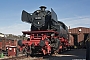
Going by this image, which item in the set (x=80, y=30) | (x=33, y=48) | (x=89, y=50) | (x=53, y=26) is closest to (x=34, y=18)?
(x=53, y=26)

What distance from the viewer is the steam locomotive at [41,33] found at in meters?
15.6

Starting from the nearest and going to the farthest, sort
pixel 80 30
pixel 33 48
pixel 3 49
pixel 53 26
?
pixel 33 48, pixel 53 26, pixel 3 49, pixel 80 30

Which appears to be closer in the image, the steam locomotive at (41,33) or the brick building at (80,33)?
the steam locomotive at (41,33)

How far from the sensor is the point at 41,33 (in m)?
16.2

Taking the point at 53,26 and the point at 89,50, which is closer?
the point at 89,50

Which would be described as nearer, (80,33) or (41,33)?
(41,33)

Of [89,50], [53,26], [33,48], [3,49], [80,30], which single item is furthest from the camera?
[80,30]

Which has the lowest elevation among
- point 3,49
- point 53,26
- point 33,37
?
point 3,49

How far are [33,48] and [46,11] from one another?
166 inches

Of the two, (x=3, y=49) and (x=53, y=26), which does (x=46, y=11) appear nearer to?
(x=53, y=26)

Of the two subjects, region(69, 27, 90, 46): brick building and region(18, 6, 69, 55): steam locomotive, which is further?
region(69, 27, 90, 46): brick building

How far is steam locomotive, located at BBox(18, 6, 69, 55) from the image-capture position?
15.6m

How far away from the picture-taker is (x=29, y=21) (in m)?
17.9

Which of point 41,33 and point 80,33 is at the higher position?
point 80,33
